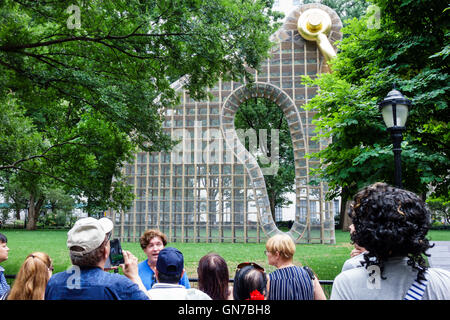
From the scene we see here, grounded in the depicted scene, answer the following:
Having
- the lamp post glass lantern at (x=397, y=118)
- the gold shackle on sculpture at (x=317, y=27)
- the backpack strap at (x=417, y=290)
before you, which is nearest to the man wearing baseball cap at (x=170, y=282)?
the backpack strap at (x=417, y=290)

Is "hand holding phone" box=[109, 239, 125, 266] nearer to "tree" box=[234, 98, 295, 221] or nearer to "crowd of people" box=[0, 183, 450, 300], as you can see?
"crowd of people" box=[0, 183, 450, 300]

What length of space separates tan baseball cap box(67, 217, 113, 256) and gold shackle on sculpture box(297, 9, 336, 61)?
563 inches

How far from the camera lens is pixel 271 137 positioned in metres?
24.6

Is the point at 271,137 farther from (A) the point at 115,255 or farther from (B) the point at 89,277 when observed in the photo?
(B) the point at 89,277

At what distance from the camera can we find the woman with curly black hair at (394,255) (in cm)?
Result: 137

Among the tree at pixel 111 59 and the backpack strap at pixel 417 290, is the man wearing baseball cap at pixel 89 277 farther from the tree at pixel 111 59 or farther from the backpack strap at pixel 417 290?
the tree at pixel 111 59

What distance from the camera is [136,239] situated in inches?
613

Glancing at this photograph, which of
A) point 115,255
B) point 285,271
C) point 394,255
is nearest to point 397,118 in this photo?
point 285,271

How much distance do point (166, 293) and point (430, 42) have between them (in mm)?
6791

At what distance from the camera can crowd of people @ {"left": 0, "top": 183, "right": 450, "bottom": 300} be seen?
4.58 feet

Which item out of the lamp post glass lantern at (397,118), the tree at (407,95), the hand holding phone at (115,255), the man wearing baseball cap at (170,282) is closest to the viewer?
the man wearing baseball cap at (170,282)

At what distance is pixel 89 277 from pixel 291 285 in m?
1.42

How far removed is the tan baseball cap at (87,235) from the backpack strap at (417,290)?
150 centimetres

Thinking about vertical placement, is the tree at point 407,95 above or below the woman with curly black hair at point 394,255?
above
